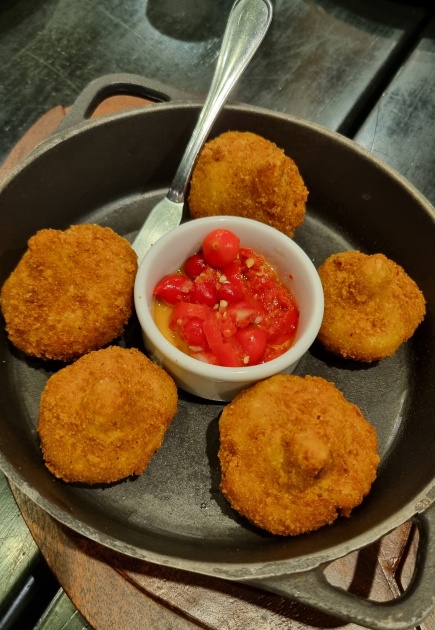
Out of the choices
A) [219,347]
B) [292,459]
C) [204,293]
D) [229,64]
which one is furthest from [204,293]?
[229,64]

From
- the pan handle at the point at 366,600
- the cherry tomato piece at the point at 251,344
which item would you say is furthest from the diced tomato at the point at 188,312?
the pan handle at the point at 366,600

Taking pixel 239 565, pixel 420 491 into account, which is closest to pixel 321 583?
pixel 239 565

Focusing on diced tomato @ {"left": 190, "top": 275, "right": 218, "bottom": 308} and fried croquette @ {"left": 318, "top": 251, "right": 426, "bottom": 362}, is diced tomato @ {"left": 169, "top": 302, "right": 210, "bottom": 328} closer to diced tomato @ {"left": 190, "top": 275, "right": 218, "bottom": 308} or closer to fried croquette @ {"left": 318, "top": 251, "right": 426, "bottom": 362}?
diced tomato @ {"left": 190, "top": 275, "right": 218, "bottom": 308}

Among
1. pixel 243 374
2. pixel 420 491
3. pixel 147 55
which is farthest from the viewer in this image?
pixel 147 55

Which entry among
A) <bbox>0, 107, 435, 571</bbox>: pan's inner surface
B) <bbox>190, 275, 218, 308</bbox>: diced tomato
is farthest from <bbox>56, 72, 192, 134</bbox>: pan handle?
<bbox>190, 275, 218, 308</bbox>: diced tomato

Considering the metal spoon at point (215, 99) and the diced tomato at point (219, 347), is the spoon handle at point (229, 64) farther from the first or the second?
the diced tomato at point (219, 347)

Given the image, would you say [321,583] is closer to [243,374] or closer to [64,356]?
[243,374]
